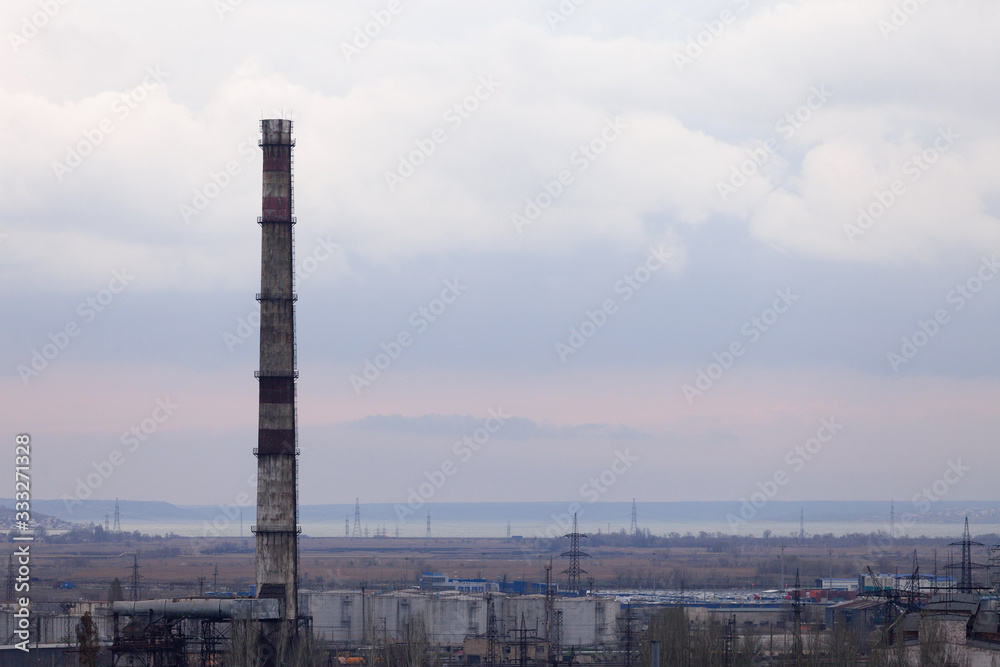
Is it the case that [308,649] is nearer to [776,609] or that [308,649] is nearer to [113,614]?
[113,614]

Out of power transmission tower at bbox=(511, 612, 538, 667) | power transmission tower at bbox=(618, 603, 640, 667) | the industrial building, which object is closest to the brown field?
the industrial building

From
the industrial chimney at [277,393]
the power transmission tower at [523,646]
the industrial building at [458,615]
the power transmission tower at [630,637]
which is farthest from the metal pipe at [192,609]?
the industrial building at [458,615]

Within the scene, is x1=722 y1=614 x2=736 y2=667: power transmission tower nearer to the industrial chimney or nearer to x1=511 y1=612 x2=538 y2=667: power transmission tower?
x1=511 y1=612 x2=538 y2=667: power transmission tower

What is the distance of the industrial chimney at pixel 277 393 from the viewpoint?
41.9 m

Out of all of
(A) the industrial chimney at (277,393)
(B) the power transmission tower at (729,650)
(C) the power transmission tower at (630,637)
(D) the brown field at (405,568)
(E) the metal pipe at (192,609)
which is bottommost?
(D) the brown field at (405,568)

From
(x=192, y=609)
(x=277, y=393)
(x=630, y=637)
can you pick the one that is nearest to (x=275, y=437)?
(x=277, y=393)

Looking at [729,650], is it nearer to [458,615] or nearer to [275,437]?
[275,437]

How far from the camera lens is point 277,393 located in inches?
1654

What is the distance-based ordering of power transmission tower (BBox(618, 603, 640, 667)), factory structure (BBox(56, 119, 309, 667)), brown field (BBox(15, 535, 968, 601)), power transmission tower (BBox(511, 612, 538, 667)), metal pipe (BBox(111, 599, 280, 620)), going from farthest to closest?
brown field (BBox(15, 535, 968, 601)) < power transmission tower (BBox(618, 603, 640, 667)) < power transmission tower (BBox(511, 612, 538, 667)) < factory structure (BBox(56, 119, 309, 667)) < metal pipe (BBox(111, 599, 280, 620))

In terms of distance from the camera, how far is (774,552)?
199 m

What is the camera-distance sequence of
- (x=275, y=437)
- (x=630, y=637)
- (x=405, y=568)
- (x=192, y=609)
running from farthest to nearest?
(x=405, y=568) < (x=630, y=637) < (x=275, y=437) < (x=192, y=609)

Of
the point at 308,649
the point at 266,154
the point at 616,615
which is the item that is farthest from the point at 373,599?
the point at 266,154

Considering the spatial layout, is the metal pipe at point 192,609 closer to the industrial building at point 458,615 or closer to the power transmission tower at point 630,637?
the power transmission tower at point 630,637

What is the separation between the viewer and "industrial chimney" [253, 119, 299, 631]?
4191 cm
